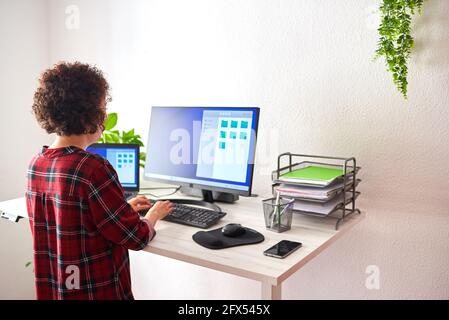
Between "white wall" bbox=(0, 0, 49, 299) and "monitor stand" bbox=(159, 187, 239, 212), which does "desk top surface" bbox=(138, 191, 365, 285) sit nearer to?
"monitor stand" bbox=(159, 187, 239, 212)

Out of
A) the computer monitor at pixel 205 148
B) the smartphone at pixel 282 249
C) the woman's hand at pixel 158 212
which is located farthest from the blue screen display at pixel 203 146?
the smartphone at pixel 282 249

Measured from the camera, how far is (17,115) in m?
2.64

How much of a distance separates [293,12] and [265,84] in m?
0.32

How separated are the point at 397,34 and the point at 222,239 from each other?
37.1 inches

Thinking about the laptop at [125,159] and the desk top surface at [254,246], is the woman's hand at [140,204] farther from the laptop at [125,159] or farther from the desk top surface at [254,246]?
the laptop at [125,159]

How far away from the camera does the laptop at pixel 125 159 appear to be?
200 centimetres

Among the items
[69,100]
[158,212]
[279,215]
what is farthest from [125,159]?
[279,215]

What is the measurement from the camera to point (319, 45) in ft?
6.08

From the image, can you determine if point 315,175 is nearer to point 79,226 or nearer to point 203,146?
point 203,146

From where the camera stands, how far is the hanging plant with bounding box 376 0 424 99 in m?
1.57

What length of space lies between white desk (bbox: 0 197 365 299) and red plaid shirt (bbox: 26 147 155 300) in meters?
0.11

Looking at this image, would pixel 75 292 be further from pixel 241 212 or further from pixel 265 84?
pixel 265 84

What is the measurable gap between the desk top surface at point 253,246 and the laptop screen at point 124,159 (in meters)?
0.41

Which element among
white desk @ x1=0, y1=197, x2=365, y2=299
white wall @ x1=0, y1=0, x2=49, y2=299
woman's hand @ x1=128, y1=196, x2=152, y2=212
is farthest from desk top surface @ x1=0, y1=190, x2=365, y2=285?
white wall @ x1=0, y1=0, x2=49, y2=299
